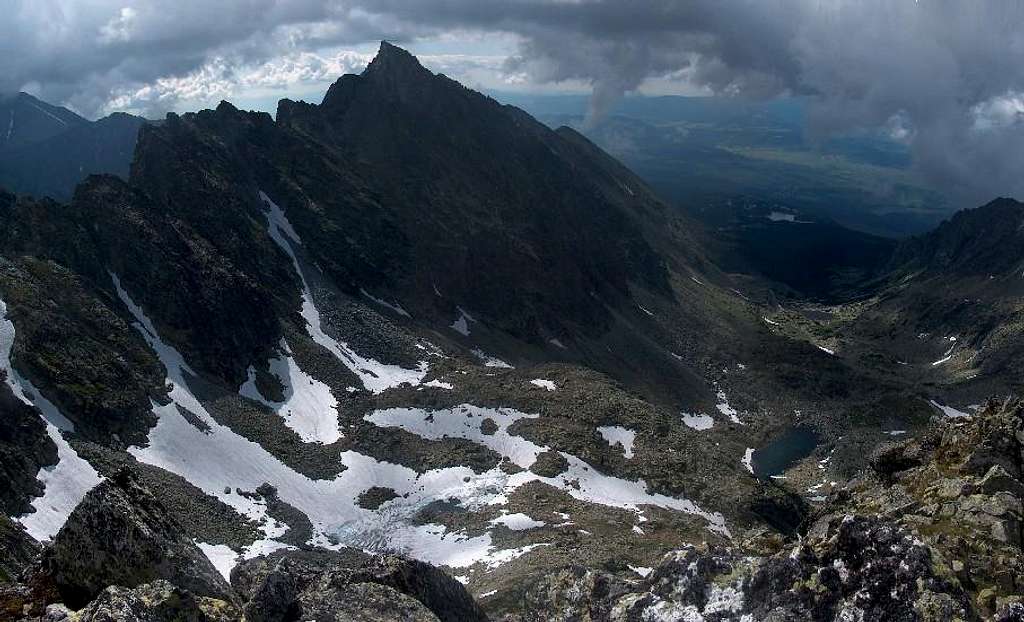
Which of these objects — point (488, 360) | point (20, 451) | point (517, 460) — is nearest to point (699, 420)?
point (488, 360)

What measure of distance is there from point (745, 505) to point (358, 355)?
232ft

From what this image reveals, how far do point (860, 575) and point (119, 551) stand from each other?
21518 millimetres

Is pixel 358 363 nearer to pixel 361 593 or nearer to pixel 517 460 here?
pixel 517 460

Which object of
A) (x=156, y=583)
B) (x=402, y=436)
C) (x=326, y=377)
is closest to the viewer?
(x=156, y=583)

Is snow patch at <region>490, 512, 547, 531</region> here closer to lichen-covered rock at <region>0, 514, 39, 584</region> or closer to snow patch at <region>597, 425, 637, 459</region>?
snow patch at <region>597, 425, 637, 459</region>

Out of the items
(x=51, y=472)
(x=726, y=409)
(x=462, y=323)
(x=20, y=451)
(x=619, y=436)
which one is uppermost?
(x=462, y=323)

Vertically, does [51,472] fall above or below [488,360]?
below

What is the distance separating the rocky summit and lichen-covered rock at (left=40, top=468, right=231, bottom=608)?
9 cm

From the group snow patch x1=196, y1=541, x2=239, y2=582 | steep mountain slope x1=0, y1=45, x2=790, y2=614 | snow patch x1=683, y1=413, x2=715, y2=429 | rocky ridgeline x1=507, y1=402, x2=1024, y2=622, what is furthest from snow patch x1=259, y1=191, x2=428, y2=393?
rocky ridgeline x1=507, y1=402, x2=1024, y2=622

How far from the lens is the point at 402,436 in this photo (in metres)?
102

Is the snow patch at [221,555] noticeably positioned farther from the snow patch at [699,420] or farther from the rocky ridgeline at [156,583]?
the snow patch at [699,420]

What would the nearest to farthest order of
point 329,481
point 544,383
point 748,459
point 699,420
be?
point 329,481, point 544,383, point 748,459, point 699,420

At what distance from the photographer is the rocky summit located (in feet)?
70.7

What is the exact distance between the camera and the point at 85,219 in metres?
121
